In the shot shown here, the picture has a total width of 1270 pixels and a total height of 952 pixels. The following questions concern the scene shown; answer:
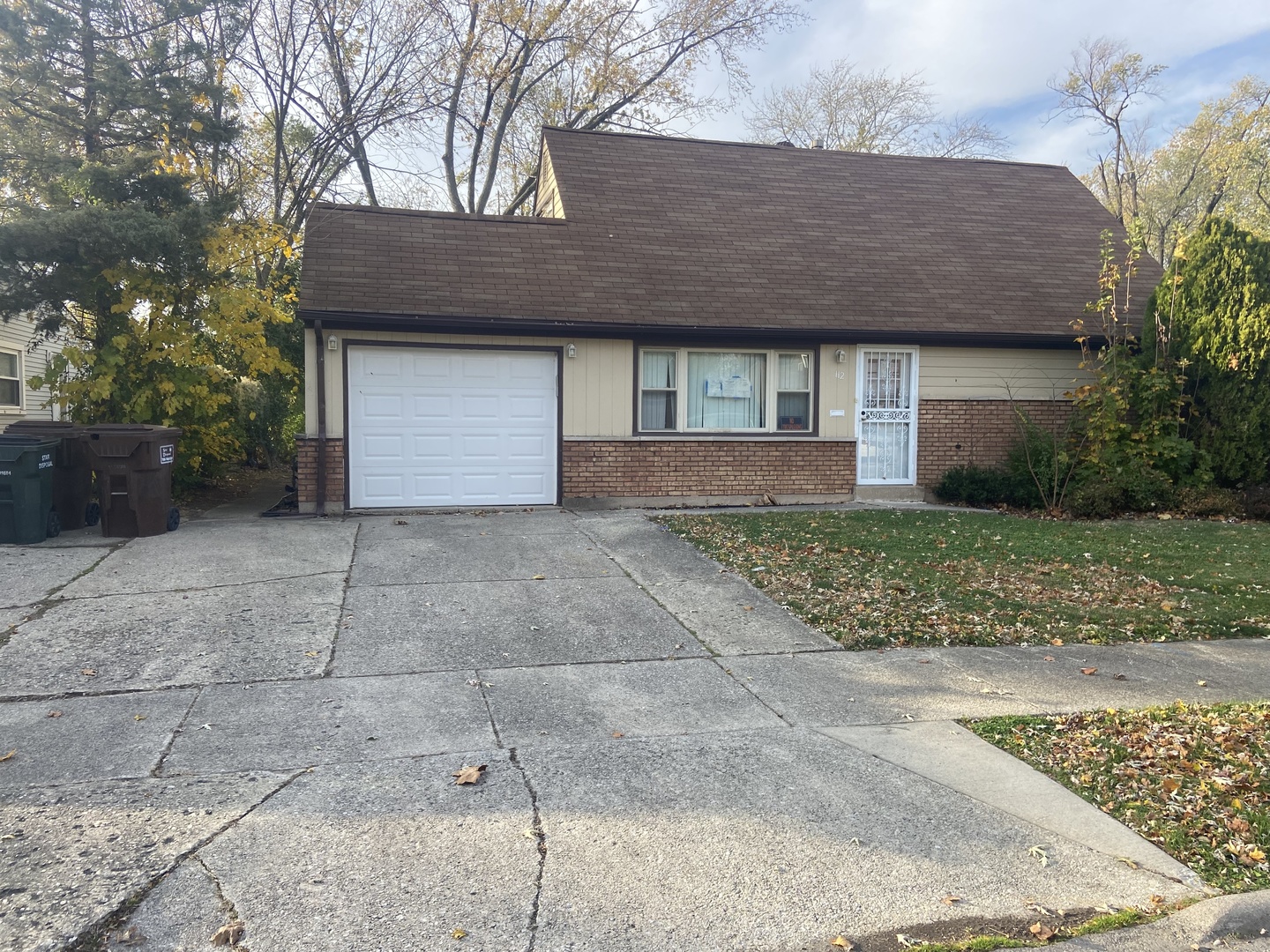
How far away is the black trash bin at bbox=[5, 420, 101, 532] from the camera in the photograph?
1021 centimetres

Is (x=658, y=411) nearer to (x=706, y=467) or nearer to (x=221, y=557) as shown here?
(x=706, y=467)

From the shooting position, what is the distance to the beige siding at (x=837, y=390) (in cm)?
1345

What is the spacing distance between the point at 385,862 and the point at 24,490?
8.20m

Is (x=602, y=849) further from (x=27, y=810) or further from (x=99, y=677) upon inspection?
(x=99, y=677)

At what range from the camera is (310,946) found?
9.61ft

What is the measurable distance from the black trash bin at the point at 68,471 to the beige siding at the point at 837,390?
9.76 m

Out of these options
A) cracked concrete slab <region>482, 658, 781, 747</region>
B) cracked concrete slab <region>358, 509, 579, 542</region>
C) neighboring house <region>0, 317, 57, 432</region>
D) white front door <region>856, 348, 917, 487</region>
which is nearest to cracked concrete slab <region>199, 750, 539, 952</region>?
cracked concrete slab <region>482, 658, 781, 747</region>

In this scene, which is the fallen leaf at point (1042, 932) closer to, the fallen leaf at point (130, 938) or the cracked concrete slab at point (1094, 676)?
the cracked concrete slab at point (1094, 676)

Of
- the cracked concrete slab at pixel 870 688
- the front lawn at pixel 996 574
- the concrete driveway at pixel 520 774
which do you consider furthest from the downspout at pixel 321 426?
the cracked concrete slab at pixel 870 688

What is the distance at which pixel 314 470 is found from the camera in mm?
11852

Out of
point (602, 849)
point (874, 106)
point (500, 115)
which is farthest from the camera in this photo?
point (874, 106)

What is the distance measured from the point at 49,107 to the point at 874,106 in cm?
2797

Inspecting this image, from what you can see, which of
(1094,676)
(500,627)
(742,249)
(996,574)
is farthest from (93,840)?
(742,249)

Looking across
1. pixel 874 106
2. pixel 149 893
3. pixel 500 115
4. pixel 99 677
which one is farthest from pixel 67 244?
pixel 874 106
